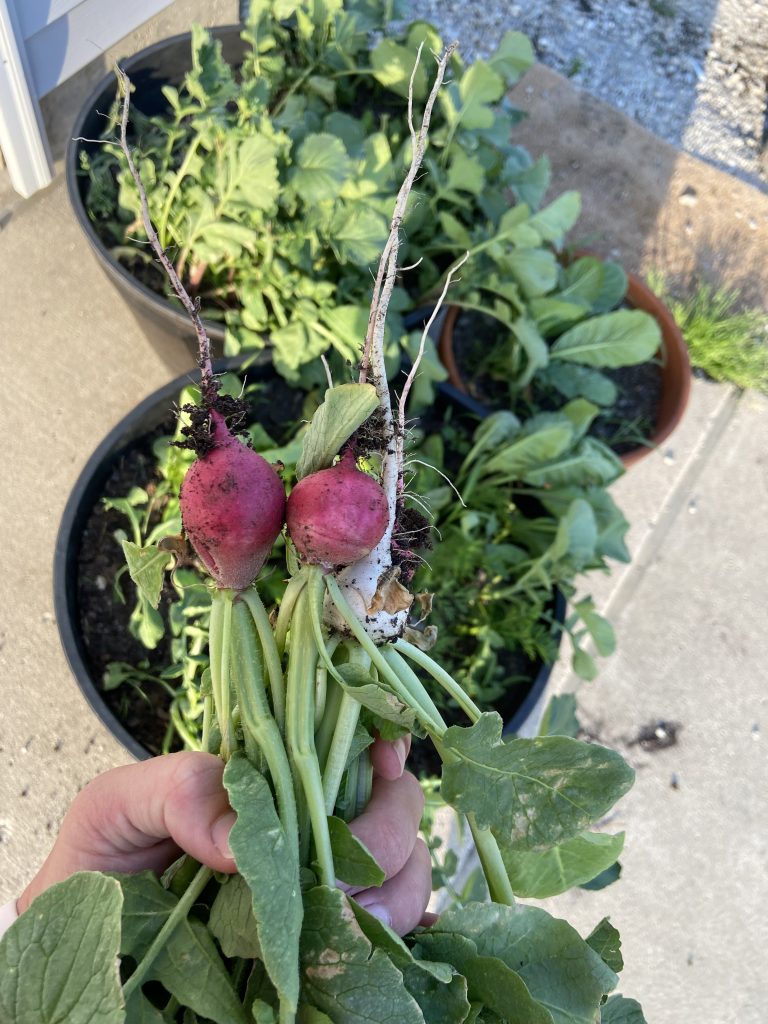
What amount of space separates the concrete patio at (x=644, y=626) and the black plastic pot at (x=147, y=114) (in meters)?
0.16

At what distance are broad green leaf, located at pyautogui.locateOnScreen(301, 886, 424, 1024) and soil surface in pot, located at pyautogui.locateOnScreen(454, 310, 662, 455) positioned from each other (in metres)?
1.36

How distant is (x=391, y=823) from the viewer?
89 centimetres

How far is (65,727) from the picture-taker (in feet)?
5.31

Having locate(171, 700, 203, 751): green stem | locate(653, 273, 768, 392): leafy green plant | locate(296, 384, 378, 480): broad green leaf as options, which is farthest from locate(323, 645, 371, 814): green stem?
locate(653, 273, 768, 392): leafy green plant

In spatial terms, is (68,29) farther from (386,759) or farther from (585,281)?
(386,759)

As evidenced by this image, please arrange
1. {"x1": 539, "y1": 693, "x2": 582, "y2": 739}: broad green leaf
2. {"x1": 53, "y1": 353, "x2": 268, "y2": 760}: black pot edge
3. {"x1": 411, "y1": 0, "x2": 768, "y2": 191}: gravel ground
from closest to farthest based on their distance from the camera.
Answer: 1. {"x1": 53, "y1": 353, "x2": 268, "y2": 760}: black pot edge
2. {"x1": 539, "y1": 693, "x2": 582, "y2": 739}: broad green leaf
3. {"x1": 411, "y1": 0, "x2": 768, "y2": 191}: gravel ground

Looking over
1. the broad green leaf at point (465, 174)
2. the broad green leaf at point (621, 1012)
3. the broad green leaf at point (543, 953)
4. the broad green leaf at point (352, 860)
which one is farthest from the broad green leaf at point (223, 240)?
the broad green leaf at point (621, 1012)

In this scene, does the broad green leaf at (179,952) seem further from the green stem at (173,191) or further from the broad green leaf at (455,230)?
the broad green leaf at (455,230)

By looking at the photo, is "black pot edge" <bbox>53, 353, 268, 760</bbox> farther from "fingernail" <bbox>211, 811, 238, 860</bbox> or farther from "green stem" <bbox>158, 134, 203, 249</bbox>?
"fingernail" <bbox>211, 811, 238, 860</bbox>

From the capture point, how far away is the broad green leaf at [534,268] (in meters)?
1.61

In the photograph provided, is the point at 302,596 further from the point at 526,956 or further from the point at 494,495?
the point at 494,495

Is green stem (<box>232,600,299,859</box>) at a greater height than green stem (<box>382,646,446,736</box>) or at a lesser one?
greater

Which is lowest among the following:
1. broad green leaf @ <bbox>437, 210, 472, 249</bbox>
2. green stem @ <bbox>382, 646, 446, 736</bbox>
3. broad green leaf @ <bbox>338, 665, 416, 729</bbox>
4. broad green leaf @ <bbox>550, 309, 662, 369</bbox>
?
broad green leaf @ <bbox>550, 309, 662, 369</bbox>

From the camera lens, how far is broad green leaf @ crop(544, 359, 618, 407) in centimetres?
182
